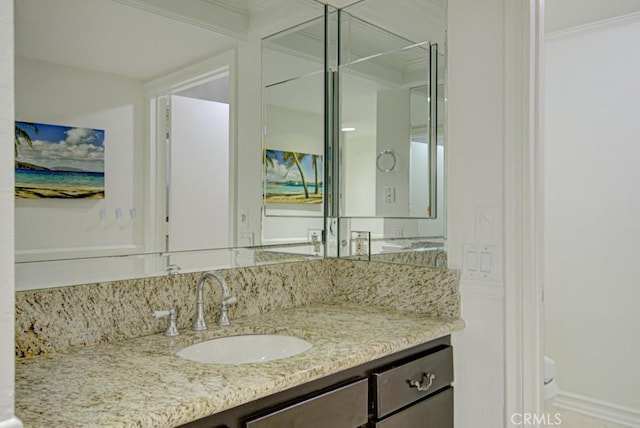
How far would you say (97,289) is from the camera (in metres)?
1.38

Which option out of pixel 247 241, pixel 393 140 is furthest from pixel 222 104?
pixel 393 140

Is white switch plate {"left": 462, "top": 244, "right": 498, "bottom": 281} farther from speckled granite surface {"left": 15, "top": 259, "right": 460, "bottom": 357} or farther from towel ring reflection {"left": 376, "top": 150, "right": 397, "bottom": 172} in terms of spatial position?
towel ring reflection {"left": 376, "top": 150, "right": 397, "bottom": 172}

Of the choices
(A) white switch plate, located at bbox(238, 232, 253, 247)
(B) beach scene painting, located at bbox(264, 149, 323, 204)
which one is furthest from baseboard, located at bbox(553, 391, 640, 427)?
(A) white switch plate, located at bbox(238, 232, 253, 247)

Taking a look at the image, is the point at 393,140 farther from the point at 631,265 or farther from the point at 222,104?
the point at 631,265

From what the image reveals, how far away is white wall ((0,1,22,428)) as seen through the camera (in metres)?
0.70

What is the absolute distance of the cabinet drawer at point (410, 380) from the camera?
140 cm

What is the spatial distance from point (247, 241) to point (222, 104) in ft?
1.73

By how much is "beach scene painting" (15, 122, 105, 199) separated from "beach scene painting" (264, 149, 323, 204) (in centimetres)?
74

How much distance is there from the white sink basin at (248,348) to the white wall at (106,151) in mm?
389

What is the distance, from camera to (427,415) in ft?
5.15

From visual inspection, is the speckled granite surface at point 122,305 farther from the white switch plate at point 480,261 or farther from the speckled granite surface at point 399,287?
the white switch plate at point 480,261

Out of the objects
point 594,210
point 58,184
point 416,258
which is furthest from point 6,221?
point 594,210

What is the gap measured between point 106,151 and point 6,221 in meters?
0.79

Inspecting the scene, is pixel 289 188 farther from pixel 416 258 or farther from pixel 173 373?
pixel 173 373
